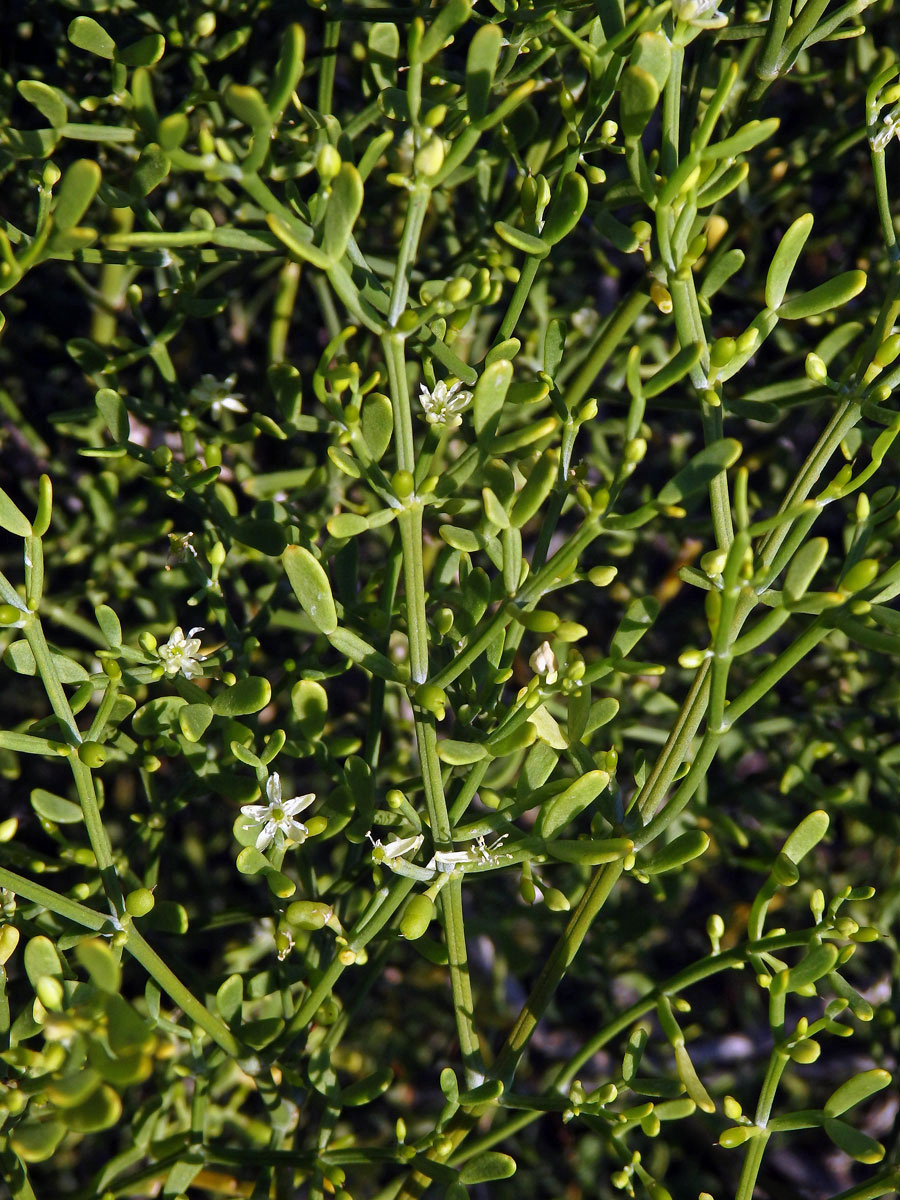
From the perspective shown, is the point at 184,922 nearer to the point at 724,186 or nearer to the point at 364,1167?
the point at 364,1167

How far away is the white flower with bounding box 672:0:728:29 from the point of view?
1.73 feet

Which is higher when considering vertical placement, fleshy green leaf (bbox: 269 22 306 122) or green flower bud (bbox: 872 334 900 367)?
fleshy green leaf (bbox: 269 22 306 122)

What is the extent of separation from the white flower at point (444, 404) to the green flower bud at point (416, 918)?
11.3 inches

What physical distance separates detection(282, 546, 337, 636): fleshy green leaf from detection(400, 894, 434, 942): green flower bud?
6.5 inches

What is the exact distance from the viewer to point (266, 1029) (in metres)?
0.67

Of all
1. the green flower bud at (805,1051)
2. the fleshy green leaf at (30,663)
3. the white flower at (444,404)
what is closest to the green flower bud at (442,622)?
the white flower at (444,404)

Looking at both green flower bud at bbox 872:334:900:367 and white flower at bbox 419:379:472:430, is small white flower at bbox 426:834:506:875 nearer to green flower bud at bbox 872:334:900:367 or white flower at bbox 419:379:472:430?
white flower at bbox 419:379:472:430

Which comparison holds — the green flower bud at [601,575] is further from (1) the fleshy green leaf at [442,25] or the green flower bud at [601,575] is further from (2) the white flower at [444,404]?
(1) the fleshy green leaf at [442,25]

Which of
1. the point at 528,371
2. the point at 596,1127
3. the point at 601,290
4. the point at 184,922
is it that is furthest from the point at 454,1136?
the point at 601,290

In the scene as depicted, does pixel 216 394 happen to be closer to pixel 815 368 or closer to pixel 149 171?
pixel 149 171

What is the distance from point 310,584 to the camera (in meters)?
0.54

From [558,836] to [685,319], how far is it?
317 mm

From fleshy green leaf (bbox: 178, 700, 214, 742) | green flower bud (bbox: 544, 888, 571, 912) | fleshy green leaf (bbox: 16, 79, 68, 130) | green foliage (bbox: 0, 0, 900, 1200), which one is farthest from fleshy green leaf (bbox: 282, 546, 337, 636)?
fleshy green leaf (bbox: 16, 79, 68, 130)

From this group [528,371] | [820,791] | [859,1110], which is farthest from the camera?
[859,1110]
